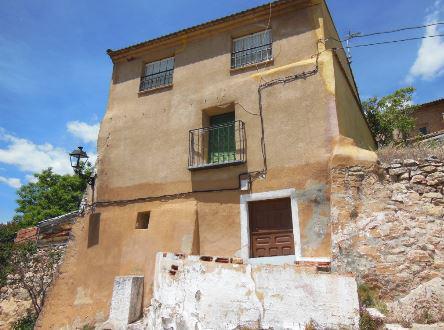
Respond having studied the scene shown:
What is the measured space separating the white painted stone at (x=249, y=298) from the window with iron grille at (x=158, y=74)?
610 centimetres

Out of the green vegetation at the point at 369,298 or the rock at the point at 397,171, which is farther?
the rock at the point at 397,171

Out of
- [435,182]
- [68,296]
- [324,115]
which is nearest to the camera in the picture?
[435,182]

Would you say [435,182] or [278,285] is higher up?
[435,182]

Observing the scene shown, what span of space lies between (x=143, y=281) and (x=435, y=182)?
6.33m

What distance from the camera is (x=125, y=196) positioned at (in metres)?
9.68

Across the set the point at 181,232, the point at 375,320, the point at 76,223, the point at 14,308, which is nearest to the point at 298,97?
the point at 181,232

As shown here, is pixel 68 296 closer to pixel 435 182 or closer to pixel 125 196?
pixel 125 196

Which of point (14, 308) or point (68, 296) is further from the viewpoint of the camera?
point (14, 308)

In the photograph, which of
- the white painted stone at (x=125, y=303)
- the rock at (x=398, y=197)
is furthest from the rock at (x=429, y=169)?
the white painted stone at (x=125, y=303)

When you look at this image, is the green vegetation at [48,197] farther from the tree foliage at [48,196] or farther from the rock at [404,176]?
the rock at [404,176]

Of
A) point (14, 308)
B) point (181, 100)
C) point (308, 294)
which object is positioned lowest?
point (14, 308)

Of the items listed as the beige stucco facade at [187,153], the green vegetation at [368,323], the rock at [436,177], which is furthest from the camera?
the beige stucco facade at [187,153]

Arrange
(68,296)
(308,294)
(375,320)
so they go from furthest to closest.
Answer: (68,296), (308,294), (375,320)

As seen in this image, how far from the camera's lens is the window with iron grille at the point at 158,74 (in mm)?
10722
